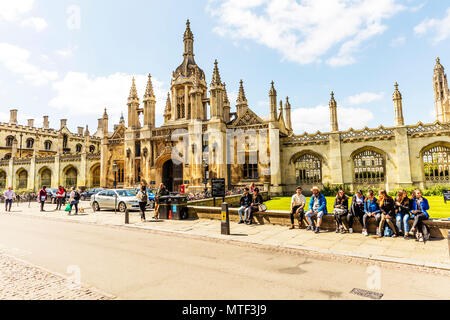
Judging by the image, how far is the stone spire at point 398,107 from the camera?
891 inches

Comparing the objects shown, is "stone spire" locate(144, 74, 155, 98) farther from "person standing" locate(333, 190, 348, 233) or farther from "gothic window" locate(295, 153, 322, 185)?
"person standing" locate(333, 190, 348, 233)

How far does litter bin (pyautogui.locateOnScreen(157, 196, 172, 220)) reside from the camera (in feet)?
45.8

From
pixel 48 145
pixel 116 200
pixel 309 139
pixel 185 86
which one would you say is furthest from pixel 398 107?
pixel 48 145

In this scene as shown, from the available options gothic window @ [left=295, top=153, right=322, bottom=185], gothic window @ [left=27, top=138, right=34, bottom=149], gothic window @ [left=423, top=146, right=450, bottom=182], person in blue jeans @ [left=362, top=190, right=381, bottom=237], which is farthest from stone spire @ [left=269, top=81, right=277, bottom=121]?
gothic window @ [left=27, top=138, right=34, bottom=149]

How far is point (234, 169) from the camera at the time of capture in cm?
2659

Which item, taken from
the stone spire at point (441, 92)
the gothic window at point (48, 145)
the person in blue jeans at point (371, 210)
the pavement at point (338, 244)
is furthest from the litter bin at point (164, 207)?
the gothic window at point (48, 145)

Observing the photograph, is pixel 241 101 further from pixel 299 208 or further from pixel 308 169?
pixel 299 208

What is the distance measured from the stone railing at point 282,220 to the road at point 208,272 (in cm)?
338

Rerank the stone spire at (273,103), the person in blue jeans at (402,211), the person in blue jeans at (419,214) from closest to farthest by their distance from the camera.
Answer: the person in blue jeans at (419,214) → the person in blue jeans at (402,211) → the stone spire at (273,103)

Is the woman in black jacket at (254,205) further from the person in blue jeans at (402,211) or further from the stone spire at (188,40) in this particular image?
the stone spire at (188,40)

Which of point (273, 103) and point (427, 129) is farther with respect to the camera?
point (273, 103)

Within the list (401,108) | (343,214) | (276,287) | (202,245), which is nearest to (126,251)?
(202,245)

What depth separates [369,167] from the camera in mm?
24000

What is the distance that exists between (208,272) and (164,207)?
29.4ft
